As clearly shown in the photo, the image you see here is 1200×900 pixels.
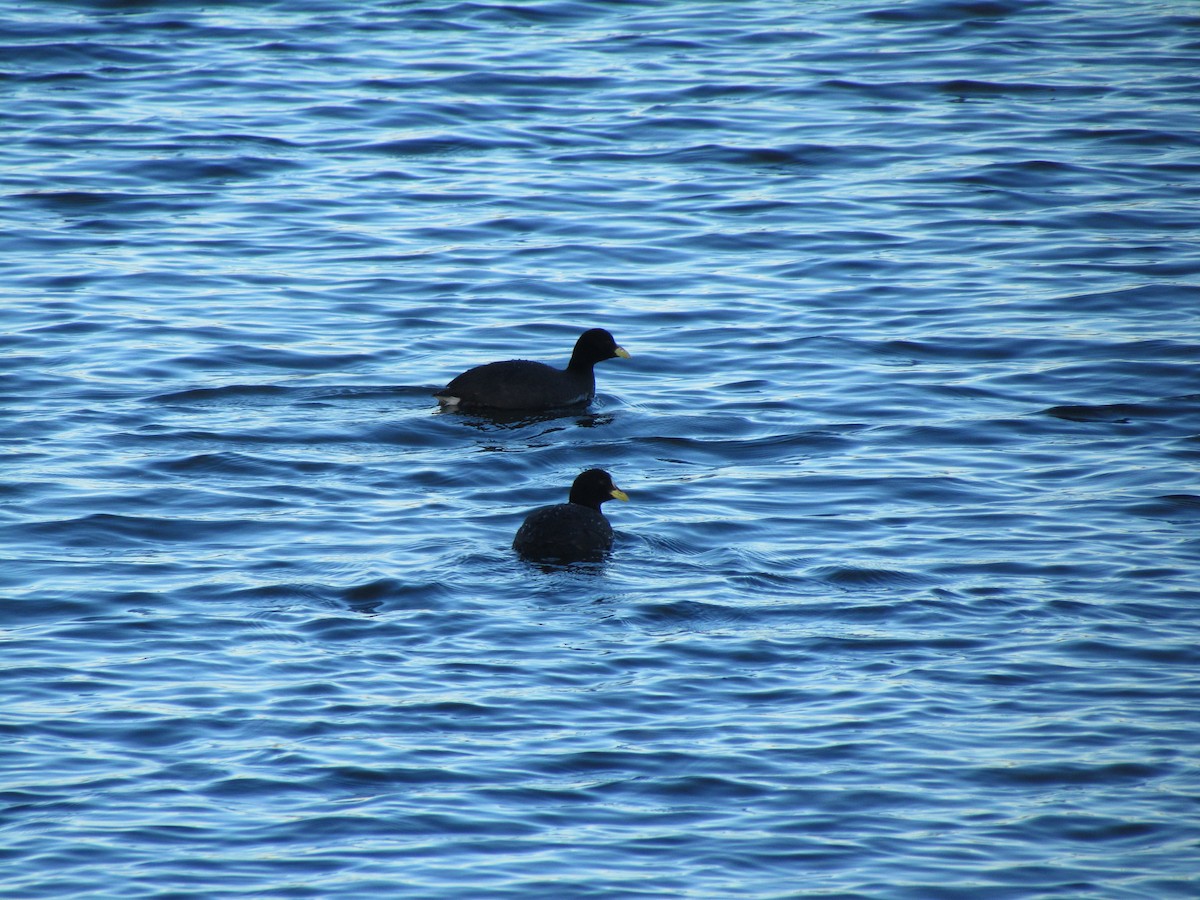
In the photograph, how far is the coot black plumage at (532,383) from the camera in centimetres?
1373

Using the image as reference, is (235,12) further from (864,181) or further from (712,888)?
(712,888)

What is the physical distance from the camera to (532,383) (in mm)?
13992

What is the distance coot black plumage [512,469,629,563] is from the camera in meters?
10.5

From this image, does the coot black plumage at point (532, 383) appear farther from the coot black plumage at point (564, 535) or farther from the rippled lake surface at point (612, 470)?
the coot black plumage at point (564, 535)

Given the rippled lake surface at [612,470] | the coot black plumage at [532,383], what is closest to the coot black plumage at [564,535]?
the rippled lake surface at [612,470]

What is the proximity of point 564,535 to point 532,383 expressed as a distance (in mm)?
3617

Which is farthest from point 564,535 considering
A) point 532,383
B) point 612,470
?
point 532,383

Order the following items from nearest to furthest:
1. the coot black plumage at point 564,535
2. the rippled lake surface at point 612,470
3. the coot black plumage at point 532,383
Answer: the rippled lake surface at point 612,470
the coot black plumage at point 564,535
the coot black plumage at point 532,383

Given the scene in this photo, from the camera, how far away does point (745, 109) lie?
23859 millimetres

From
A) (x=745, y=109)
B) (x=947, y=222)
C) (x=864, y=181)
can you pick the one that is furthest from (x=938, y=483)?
(x=745, y=109)

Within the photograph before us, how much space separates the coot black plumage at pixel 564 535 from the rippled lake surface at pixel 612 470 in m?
0.17

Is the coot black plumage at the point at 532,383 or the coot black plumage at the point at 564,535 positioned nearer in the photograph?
the coot black plumage at the point at 564,535

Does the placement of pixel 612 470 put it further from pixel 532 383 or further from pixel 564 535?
pixel 564 535

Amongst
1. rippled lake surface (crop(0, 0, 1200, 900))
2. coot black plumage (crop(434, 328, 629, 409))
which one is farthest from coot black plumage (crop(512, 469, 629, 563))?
coot black plumage (crop(434, 328, 629, 409))
